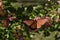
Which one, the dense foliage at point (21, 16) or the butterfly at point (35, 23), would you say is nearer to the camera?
the dense foliage at point (21, 16)

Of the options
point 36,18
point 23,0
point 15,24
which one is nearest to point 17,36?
point 15,24

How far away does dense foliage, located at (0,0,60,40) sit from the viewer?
4.09 m

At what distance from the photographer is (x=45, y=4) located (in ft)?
15.7

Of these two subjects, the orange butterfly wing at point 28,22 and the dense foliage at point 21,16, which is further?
the orange butterfly wing at point 28,22

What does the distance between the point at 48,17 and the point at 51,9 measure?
0.34 m

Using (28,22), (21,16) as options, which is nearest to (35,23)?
(28,22)

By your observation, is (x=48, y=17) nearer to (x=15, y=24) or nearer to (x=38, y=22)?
(x=38, y=22)

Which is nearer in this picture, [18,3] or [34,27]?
[34,27]

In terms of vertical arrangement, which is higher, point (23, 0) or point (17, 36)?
point (23, 0)

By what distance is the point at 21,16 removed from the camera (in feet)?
14.4

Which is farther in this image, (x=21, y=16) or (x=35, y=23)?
(x=21, y=16)

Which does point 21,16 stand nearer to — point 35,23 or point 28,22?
point 28,22

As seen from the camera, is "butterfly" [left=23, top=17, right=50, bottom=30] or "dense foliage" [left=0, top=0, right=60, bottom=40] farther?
"butterfly" [left=23, top=17, right=50, bottom=30]

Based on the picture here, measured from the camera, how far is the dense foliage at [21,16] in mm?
4090
